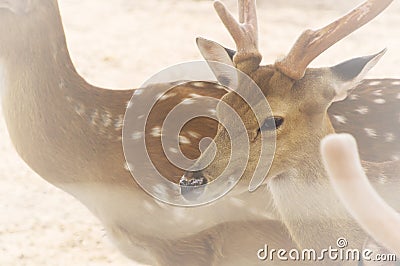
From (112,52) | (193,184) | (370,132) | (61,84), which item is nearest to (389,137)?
(370,132)

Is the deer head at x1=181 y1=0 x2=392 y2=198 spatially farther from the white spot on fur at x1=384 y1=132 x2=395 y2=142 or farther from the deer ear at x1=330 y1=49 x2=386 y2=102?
the white spot on fur at x1=384 y1=132 x2=395 y2=142

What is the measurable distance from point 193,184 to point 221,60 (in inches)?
7.3

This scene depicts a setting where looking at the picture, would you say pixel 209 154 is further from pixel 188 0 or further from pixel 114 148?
pixel 188 0

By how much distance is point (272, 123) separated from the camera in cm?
101

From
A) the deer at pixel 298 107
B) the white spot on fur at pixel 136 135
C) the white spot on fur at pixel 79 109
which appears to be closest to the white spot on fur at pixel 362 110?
the deer at pixel 298 107

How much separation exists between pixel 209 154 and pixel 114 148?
282mm

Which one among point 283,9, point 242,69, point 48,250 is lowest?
point 48,250

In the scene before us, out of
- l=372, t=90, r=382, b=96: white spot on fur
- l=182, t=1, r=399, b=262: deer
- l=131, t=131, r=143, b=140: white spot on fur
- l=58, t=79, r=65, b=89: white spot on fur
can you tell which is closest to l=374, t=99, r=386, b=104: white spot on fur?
l=372, t=90, r=382, b=96: white spot on fur

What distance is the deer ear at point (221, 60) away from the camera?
1031mm

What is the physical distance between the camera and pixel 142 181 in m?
1.22

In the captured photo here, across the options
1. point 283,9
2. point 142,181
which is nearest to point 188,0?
point 283,9

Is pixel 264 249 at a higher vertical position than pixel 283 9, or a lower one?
lower

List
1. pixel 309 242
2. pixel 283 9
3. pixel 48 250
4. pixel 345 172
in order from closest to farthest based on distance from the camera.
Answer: pixel 345 172 < pixel 309 242 < pixel 48 250 < pixel 283 9

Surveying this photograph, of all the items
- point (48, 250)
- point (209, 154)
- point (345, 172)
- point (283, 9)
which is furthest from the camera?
point (283, 9)
